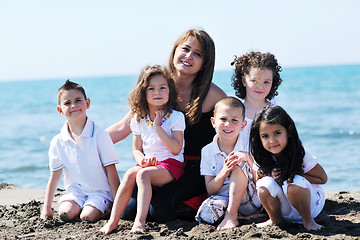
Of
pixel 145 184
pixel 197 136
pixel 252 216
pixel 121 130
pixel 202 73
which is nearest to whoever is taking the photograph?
pixel 145 184

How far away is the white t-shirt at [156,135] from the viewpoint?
407 centimetres

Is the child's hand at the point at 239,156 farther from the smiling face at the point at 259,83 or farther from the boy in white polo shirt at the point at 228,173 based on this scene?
the smiling face at the point at 259,83

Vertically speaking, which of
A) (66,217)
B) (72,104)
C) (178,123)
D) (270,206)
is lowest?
(66,217)

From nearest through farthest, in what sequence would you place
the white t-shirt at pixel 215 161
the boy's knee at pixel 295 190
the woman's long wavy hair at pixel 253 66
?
the boy's knee at pixel 295 190, the white t-shirt at pixel 215 161, the woman's long wavy hair at pixel 253 66

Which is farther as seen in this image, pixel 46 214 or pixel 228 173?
pixel 46 214

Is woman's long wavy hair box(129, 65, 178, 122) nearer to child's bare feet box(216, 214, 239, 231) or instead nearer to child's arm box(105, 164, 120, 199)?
child's arm box(105, 164, 120, 199)

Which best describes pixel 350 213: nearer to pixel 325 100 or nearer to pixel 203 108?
pixel 203 108

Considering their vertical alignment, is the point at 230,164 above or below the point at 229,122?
below

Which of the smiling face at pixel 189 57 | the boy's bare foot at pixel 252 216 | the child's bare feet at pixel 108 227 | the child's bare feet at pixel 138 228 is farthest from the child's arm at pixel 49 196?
the boy's bare foot at pixel 252 216

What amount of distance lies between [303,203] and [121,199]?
150cm

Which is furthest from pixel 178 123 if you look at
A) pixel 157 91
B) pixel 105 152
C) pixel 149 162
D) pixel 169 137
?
pixel 105 152

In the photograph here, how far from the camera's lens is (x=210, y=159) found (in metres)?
3.94

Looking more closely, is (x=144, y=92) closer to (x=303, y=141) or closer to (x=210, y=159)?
(x=210, y=159)

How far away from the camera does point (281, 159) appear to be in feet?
11.7
